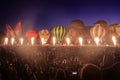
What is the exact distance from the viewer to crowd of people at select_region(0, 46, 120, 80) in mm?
9219

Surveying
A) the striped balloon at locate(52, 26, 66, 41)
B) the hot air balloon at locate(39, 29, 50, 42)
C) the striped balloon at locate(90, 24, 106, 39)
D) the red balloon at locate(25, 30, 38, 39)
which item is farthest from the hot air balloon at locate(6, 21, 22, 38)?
the striped balloon at locate(90, 24, 106, 39)

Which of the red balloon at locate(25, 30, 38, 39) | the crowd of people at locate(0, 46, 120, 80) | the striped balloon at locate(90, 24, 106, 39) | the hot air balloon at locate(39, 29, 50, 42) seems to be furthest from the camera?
the red balloon at locate(25, 30, 38, 39)

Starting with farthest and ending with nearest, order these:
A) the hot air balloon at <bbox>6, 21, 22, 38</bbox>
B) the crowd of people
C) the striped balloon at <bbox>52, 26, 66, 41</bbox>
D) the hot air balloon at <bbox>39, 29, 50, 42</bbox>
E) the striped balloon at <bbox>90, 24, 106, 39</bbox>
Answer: the hot air balloon at <bbox>39, 29, 50, 42</bbox> → the hot air balloon at <bbox>6, 21, 22, 38</bbox> → the striped balloon at <bbox>52, 26, 66, 41</bbox> → the striped balloon at <bbox>90, 24, 106, 39</bbox> → the crowd of people

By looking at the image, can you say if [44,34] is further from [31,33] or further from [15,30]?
[15,30]

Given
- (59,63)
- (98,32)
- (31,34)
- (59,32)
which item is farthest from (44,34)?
(59,63)

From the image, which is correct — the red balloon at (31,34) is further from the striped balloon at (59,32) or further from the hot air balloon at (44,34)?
the striped balloon at (59,32)

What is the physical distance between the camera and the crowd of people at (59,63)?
9.22m

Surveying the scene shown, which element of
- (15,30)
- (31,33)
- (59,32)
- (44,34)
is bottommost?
(44,34)

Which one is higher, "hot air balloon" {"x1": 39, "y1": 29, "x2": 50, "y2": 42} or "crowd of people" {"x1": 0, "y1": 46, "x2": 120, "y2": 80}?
"hot air balloon" {"x1": 39, "y1": 29, "x2": 50, "y2": 42}

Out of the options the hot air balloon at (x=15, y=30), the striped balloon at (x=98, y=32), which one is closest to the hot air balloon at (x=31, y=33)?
the hot air balloon at (x=15, y=30)

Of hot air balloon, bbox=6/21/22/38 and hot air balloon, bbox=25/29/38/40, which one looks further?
hot air balloon, bbox=25/29/38/40

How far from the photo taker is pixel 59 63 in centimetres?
969

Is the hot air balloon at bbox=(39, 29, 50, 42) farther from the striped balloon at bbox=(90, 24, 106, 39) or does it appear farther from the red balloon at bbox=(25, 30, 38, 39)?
the striped balloon at bbox=(90, 24, 106, 39)

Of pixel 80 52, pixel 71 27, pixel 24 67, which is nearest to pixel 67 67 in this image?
pixel 80 52
